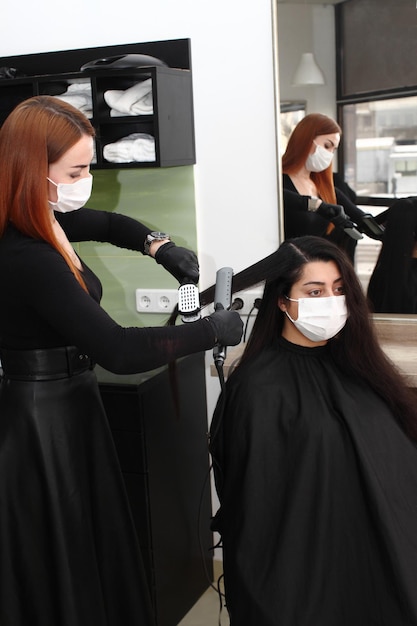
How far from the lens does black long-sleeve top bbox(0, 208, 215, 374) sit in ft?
5.24

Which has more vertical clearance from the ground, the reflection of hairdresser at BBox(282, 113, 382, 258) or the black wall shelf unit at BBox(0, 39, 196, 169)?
the black wall shelf unit at BBox(0, 39, 196, 169)

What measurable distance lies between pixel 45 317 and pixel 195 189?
1308 millimetres

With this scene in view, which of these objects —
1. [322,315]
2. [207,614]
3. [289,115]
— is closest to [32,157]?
[322,315]

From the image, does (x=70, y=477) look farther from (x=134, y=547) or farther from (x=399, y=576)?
(x=399, y=576)

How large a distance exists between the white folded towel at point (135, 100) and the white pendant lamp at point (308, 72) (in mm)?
492

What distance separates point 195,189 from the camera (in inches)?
111

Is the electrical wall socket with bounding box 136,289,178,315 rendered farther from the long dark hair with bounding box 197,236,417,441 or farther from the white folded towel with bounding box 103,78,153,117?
the long dark hair with bounding box 197,236,417,441

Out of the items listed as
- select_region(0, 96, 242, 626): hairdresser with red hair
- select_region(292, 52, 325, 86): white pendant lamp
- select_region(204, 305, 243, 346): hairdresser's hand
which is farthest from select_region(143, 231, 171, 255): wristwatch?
select_region(292, 52, 325, 86): white pendant lamp

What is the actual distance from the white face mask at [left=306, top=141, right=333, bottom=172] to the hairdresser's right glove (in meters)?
0.13

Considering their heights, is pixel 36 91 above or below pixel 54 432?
above

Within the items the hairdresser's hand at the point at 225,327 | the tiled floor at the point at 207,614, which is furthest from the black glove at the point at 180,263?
the tiled floor at the point at 207,614

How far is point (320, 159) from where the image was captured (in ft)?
8.70

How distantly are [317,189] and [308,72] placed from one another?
0.39 metres

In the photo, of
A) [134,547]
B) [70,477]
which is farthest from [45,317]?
[134,547]
